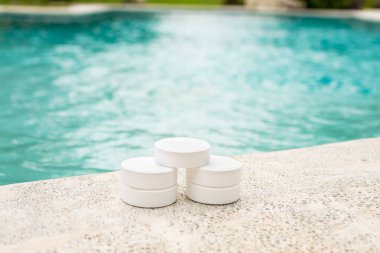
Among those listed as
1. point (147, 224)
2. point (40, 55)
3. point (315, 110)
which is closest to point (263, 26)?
point (40, 55)

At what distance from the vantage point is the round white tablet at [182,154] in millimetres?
2645

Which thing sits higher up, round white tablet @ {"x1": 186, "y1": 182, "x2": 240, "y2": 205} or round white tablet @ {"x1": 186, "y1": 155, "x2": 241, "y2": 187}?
round white tablet @ {"x1": 186, "y1": 155, "x2": 241, "y2": 187}

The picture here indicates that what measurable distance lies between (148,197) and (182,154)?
11.7 inches

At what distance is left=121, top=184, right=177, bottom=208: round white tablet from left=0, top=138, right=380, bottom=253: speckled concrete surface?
0.04 m

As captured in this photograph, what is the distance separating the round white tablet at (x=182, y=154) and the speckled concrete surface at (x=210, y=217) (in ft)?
0.78

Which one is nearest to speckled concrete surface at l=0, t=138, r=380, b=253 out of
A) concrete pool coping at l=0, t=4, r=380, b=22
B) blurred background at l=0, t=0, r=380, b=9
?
concrete pool coping at l=0, t=4, r=380, b=22

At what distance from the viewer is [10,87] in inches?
316

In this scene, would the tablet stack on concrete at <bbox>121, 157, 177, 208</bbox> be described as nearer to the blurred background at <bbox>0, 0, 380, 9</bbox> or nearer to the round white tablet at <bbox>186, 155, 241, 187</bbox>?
the round white tablet at <bbox>186, 155, 241, 187</bbox>

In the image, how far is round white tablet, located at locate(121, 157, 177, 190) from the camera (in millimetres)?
2578

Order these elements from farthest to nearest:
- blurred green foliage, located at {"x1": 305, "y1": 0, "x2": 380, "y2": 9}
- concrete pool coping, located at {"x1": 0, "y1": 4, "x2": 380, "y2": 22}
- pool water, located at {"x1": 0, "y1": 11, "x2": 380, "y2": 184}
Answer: blurred green foliage, located at {"x1": 305, "y1": 0, "x2": 380, "y2": 9} → concrete pool coping, located at {"x1": 0, "y1": 4, "x2": 380, "y2": 22} → pool water, located at {"x1": 0, "y1": 11, "x2": 380, "y2": 184}

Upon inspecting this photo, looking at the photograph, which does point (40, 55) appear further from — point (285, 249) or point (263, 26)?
point (285, 249)

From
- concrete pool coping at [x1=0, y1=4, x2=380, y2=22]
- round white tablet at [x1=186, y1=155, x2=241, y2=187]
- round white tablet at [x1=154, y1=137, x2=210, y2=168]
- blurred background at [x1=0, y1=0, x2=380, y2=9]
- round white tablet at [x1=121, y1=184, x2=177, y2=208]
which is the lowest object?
round white tablet at [x1=121, y1=184, x2=177, y2=208]

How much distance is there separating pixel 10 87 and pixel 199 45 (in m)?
6.41

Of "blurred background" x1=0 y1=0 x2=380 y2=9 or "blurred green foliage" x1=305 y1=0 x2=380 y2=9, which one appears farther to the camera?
"blurred green foliage" x1=305 y1=0 x2=380 y2=9
